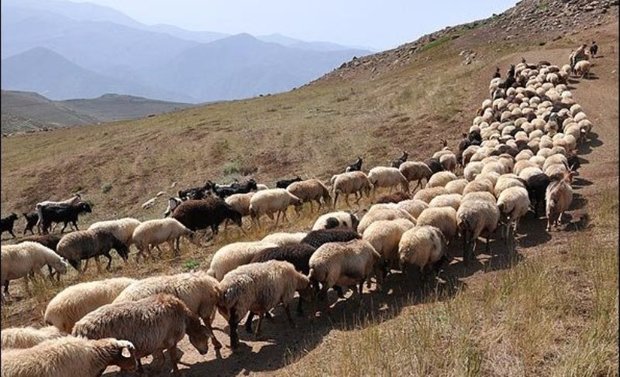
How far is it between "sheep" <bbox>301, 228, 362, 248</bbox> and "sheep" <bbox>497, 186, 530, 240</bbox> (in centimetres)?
361

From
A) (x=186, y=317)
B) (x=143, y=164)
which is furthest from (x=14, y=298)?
(x=143, y=164)

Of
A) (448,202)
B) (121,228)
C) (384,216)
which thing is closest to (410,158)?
(448,202)

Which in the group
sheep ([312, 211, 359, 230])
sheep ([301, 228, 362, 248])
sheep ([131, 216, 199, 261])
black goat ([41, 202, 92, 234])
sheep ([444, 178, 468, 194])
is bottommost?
black goat ([41, 202, 92, 234])

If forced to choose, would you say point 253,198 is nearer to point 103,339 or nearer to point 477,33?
point 103,339

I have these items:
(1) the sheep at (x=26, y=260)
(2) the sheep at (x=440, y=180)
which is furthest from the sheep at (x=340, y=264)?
(2) the sheep at (x=440, y=180)

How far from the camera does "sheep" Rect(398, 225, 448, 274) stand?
9695 millimetres

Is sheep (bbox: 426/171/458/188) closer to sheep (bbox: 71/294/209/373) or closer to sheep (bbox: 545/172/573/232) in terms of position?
sheep (bbox: 545/172/573/232)

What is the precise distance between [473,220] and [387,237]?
6.68ft

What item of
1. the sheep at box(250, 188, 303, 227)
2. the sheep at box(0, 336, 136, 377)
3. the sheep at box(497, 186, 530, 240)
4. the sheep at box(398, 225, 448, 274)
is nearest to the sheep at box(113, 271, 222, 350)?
the sheep at box(0, 336, 136, 377)

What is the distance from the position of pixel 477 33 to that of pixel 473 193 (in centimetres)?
5874

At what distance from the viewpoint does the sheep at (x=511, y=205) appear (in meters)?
11.8

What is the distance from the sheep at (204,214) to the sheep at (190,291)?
7.31 m

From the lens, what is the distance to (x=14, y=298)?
461 inches

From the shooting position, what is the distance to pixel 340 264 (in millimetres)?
9117
